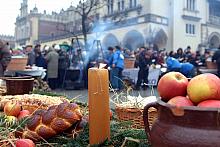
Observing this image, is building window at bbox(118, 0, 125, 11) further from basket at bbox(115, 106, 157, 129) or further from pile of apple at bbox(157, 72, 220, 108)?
pile of apple at bbox(157, 72, 220, 108)

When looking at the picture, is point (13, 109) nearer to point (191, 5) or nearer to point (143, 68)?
point (143, 68)

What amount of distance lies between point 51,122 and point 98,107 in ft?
0.79

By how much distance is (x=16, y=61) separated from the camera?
22.6 feet

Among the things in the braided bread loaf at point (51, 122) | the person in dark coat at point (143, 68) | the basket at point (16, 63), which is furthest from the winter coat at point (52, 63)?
the braided bread loaf at point (51, 122)

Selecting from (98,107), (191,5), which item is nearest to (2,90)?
(98,107)

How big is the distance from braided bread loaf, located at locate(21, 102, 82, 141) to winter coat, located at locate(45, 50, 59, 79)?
29.1 ft

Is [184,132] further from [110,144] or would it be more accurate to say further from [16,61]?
[16,61]

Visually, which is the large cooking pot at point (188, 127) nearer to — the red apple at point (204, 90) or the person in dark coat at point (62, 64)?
the red apple at point (204, 90)

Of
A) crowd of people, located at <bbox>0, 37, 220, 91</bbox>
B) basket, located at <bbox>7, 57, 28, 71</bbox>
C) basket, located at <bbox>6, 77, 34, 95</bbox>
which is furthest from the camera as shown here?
crowd of people, located at <bbox>0, 37, 220, 91</bbox>

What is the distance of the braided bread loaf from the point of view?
1501mm

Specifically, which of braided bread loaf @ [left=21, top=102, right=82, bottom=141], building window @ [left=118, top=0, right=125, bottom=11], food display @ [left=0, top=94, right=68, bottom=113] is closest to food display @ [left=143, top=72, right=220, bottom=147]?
braided bread loaf @ [left=21, top=102, right=82, bottom=141]

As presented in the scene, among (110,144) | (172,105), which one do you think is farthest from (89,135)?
(172,105)

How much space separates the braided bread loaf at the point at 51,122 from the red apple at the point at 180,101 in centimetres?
61

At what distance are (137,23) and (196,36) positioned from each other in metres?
7.96
